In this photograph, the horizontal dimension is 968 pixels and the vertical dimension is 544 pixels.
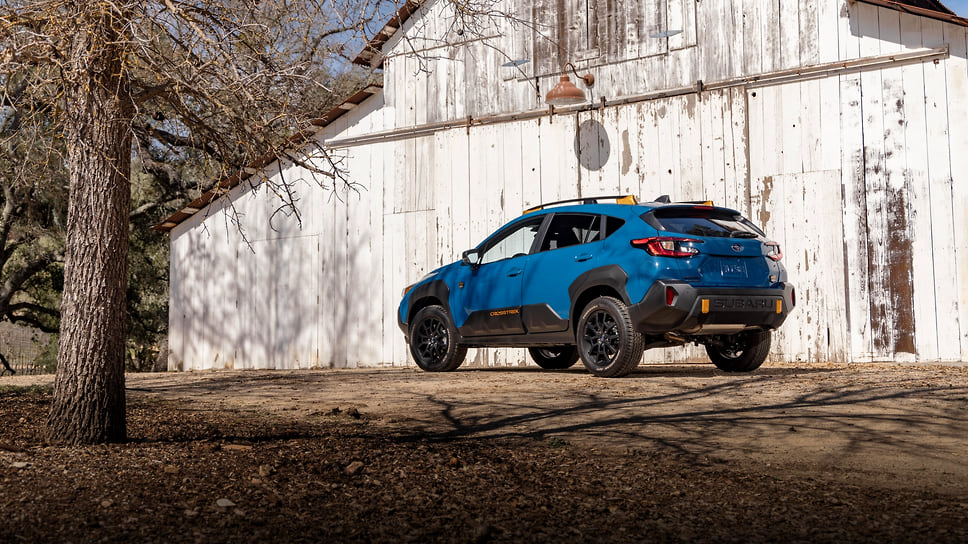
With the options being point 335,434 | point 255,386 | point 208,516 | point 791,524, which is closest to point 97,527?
point 208,516

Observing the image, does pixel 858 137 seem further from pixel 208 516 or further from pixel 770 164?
pixel 208 516

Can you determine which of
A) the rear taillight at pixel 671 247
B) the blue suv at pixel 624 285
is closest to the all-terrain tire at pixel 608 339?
the blue suv at pixel 624 285

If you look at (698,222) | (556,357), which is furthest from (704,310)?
(556,357)

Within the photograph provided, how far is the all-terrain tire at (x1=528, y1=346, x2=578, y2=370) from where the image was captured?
40.4ft

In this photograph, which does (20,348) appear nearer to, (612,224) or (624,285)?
(612,224)

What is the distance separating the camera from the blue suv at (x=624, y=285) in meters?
9.11

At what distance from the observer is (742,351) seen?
1061 cm

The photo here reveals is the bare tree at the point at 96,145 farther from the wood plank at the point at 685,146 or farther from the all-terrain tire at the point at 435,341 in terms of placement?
the wood plank at the point at 685,146

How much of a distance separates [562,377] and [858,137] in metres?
5.60

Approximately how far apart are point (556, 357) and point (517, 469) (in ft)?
23.7

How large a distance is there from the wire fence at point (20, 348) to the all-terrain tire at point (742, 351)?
23.0 m

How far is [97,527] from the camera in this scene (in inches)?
158

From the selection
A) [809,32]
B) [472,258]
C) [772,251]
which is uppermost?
[809,32]

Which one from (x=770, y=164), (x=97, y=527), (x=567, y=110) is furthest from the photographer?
(x=567, y=110)
